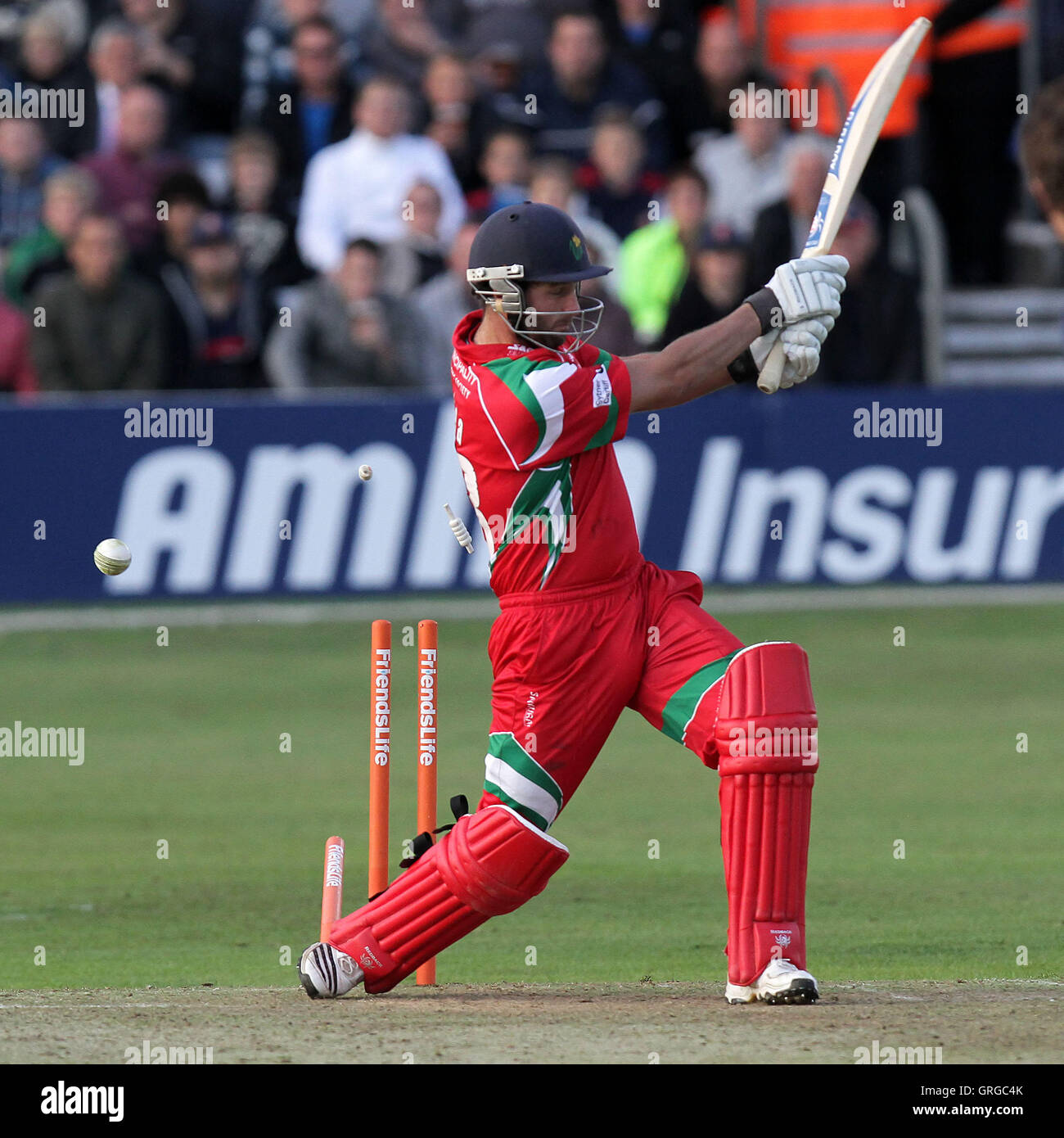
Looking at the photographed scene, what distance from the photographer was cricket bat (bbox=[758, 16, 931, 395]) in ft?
22.3

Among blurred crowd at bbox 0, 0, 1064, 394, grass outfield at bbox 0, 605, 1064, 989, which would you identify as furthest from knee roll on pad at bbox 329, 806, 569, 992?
blurred crowd at bbox 0, 0, 1064, 394

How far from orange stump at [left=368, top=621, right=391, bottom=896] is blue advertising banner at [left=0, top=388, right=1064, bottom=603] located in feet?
26.7

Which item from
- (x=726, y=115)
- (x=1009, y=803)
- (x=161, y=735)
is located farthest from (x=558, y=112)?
(x=1009, y=803)

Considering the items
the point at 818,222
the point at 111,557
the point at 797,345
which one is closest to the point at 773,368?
the point at 797,345

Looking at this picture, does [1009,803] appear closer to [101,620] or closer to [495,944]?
[495,944]

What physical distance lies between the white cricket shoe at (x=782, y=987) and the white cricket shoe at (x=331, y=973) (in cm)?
114

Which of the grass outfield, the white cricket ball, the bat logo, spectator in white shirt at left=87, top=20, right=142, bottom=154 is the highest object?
spectator in white shirt at left=87, top=20, right=142, bottom=154

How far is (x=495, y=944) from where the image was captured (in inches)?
316

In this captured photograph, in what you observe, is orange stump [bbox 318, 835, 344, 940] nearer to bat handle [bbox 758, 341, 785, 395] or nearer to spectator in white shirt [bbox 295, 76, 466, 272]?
bat handle [bbox 758, 341, 785, 395]

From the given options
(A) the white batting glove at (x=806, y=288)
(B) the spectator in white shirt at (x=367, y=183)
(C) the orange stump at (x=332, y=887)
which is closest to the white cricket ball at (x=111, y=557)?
(C) the orange stump at (x=332, y=887)

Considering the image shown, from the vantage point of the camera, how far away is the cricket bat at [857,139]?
22.3 feet

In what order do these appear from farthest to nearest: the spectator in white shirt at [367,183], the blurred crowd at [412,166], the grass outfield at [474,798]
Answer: the spectator in white shirt at [367,183]
the blurred crowd at [412,166]
the grass outfield at [474,798]

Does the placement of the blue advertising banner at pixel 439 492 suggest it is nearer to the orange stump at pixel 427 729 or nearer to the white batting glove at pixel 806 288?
the orange stump at pixel 427 729

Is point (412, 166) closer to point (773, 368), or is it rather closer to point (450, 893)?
point (773, 368)
